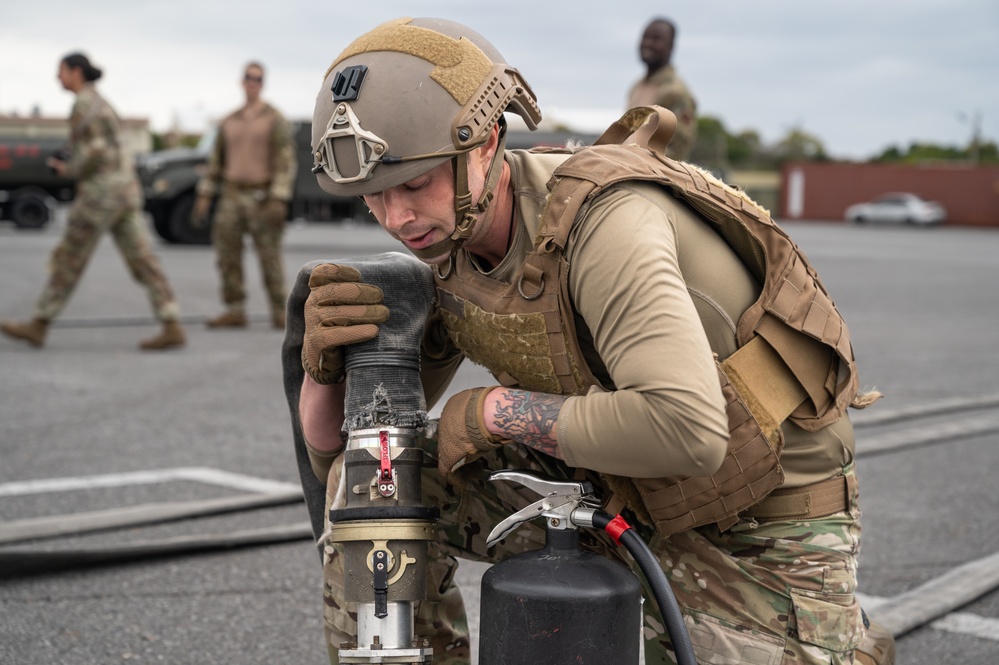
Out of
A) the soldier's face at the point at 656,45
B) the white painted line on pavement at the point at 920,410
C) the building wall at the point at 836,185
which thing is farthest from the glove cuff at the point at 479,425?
the building wall at the point at 836,185

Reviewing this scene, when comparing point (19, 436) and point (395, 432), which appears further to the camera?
point (19, 436)

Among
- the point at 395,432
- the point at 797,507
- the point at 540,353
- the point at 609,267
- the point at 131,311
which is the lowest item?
the point at 131,311

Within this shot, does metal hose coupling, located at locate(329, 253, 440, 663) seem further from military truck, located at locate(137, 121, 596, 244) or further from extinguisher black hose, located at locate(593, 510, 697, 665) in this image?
military truck, located at locate(137, 121, 596, 244)

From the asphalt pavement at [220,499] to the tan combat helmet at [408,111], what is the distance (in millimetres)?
1614

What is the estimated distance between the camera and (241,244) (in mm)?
10070

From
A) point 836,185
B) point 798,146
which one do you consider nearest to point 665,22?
point 836,185

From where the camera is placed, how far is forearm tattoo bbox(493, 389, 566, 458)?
2.21 m

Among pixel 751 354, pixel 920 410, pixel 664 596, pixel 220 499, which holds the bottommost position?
pixel 920 410

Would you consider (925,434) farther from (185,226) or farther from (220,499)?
(185,226)

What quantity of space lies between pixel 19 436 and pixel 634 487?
14.4 ft

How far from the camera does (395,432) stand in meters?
2.36

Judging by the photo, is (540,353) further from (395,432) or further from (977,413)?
(977,413)

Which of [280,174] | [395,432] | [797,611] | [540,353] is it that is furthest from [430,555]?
[280,174]

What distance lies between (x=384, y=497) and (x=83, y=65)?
7447 mm
